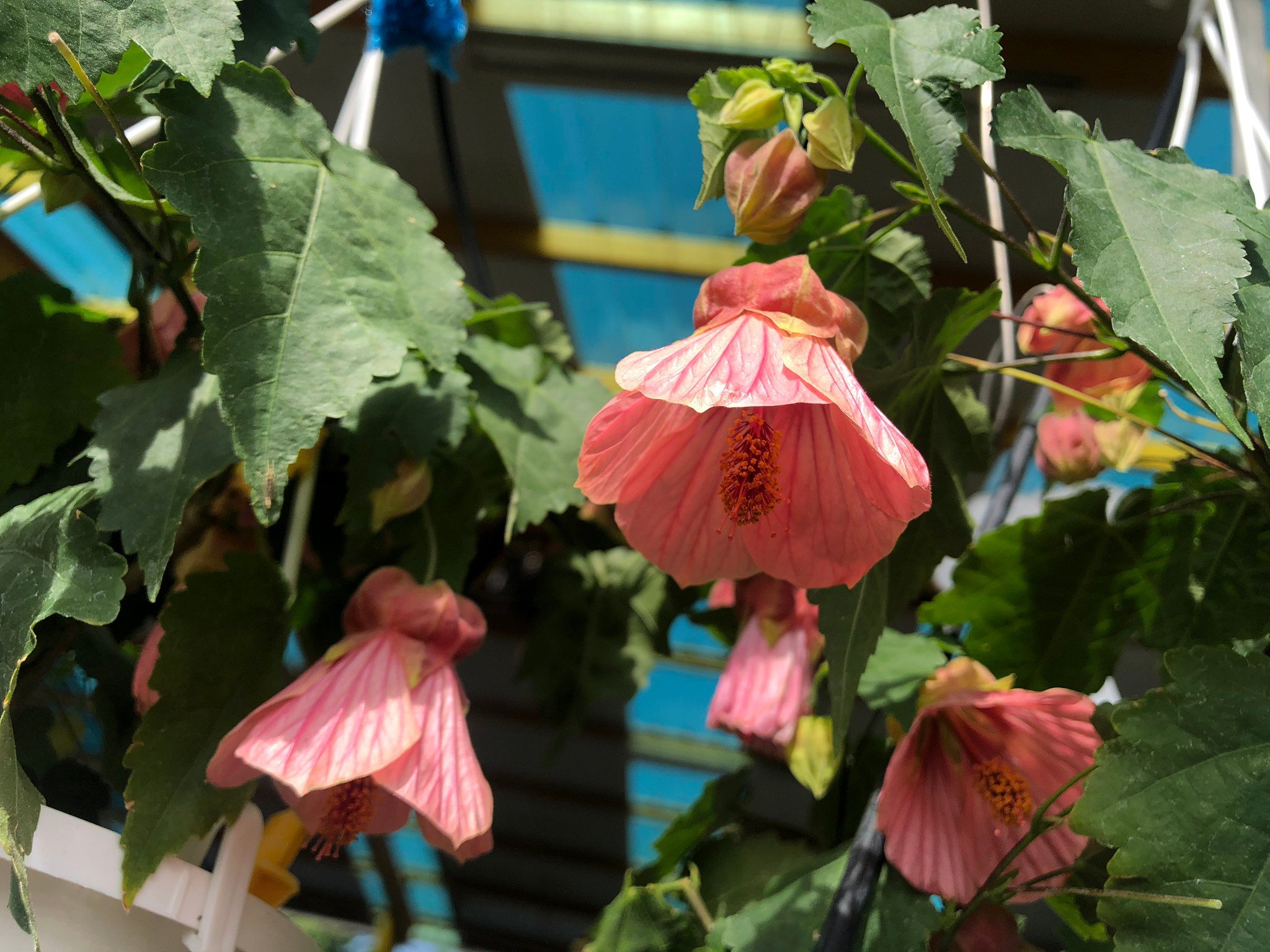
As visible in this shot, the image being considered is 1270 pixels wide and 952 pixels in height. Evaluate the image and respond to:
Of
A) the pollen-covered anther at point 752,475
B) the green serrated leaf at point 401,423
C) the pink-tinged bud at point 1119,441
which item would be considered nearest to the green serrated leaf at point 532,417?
the green serrated leaf at point 401,423

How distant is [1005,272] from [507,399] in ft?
1.03

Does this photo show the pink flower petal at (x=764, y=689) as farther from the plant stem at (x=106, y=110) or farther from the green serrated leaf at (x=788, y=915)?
the plant stem at (x=106, y=110)

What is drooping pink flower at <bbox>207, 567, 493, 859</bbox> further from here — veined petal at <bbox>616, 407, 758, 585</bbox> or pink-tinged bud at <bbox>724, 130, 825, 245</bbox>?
pink-tinged bud at <bbox>724, 130, 825, 245</bbox>

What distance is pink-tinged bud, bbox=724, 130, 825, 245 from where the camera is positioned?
40 cm

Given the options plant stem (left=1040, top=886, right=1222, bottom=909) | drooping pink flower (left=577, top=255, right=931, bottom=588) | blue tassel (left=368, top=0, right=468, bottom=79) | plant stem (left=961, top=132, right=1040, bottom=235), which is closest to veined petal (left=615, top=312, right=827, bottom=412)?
drooping pink flower (left=577, top=255, right=931, bottom=588)

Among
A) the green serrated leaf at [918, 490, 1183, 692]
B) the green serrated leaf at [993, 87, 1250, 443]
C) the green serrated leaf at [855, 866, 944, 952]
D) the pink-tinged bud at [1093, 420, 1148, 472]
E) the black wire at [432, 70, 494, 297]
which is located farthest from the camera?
the black wire at [432, 70, 494, 297]

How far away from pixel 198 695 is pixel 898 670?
0.38 m

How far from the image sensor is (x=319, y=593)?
67cm

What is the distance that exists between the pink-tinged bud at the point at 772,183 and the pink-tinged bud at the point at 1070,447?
0.35m

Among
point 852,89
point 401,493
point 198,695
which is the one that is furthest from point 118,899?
point 852,89

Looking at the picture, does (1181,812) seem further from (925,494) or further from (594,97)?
(594,97)

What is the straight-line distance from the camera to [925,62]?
14.4 inches

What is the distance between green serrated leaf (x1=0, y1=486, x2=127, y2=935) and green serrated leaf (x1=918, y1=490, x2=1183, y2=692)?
0.42 metres

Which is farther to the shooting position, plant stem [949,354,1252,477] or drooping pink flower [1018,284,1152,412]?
drooping pink flower [1018,284,1152,412]
